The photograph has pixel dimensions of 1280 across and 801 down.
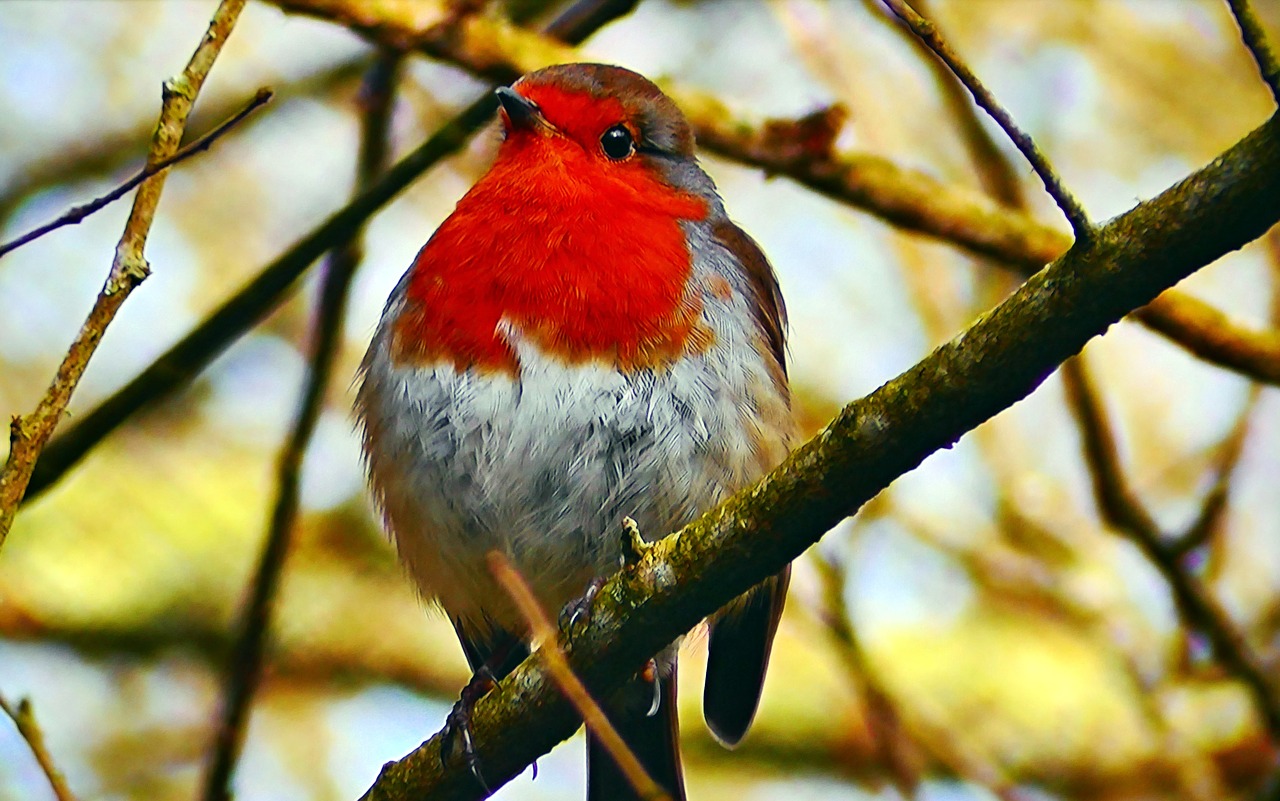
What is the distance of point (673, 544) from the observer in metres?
2.86

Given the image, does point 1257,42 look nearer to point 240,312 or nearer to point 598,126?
point 598,126

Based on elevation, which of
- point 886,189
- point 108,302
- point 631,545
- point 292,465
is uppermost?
point 292,465

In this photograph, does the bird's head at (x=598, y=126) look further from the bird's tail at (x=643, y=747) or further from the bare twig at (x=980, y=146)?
the bird's tail at (x=643, y=747)

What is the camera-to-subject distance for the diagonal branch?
219 centimetres

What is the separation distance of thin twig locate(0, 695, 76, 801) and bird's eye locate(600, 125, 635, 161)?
7.91 ft

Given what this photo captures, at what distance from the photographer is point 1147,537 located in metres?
4.93

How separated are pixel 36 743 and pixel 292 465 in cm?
166

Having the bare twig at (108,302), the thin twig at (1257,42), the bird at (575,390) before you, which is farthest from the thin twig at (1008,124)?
the bird at (575,390)

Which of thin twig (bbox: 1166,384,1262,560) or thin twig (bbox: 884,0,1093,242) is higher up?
thin twig (bbox: 1166,384,1262,560)

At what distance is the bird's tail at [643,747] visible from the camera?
431 centimetres

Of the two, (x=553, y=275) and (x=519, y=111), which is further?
(x=519, y=111)

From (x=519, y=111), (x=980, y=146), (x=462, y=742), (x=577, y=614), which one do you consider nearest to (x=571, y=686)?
(x=577, y=614)

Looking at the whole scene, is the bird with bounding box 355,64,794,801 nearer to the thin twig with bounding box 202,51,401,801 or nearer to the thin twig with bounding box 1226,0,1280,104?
the thin twig with bounding box 202,51,401,801

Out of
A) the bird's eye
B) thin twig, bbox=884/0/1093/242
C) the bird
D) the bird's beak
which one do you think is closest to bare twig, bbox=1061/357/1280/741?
the bird
